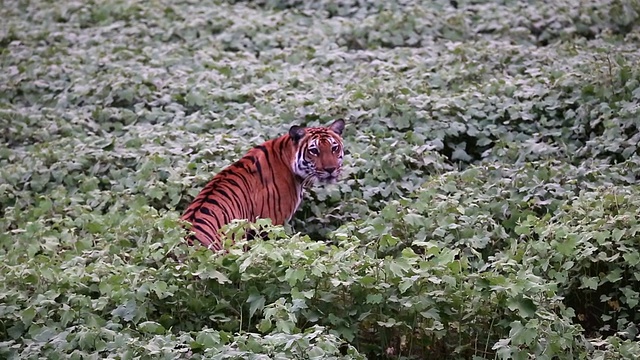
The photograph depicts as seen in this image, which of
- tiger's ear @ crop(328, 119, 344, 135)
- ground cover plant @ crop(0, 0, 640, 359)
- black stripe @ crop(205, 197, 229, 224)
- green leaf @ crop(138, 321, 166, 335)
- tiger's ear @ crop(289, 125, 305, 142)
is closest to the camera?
green leaf @ crop(138, 321, 166, 335)

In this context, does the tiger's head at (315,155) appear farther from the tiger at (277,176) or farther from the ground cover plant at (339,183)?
the ground cover plant at (339,183)

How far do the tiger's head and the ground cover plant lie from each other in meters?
0.27

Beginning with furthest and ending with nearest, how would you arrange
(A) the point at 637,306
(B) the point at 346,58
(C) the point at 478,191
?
(B) the point at 346,58, (C) the point at 478,191, (A) the point at 637,306

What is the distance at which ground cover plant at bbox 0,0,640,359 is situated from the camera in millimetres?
4664

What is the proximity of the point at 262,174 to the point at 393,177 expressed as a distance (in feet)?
3.41

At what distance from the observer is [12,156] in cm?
759

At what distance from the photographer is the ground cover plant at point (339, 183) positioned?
4.66m

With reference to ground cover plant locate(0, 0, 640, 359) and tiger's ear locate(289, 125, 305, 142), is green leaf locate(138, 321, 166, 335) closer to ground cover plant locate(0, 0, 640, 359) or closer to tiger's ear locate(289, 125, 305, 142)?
ground cover plant locate(0, 0, 640, 359)

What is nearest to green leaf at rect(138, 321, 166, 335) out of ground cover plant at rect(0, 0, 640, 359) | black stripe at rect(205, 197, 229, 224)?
ground cover plant at rect(0, 0, 640, 359)

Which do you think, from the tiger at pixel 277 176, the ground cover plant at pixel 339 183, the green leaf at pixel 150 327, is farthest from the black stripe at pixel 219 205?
the green leaf at pixel 150 327

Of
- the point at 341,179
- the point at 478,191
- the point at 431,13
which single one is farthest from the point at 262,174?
the point at 431,13

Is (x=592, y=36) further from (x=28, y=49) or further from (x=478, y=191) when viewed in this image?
(x=28, y=49)

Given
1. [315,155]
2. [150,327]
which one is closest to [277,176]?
[315,155]

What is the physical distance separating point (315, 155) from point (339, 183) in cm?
44
